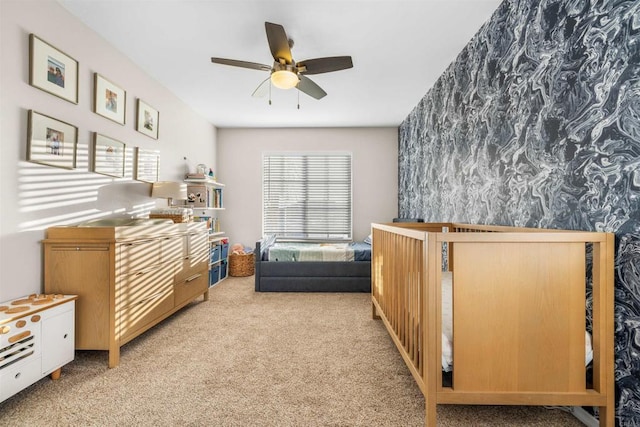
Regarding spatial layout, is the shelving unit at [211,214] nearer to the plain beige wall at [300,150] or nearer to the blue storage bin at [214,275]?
the blue storage bin at [214,275]

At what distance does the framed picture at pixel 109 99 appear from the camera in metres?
2.33

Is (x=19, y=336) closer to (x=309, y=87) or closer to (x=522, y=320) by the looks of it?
(x=522, y=320)

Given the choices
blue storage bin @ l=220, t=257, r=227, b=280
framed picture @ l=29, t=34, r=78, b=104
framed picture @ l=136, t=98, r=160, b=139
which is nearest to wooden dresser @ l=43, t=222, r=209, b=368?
framed picture @ l=29, t=34, r=78, b=104

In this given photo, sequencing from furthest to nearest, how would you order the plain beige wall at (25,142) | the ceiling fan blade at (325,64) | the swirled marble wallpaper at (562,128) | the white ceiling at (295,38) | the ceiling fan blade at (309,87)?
the ceiling fan blade at (309,87)
the ceiling fan blade at (325,64)
the white ceiling at (295,38)
the plain beige wall at (25,142)
the swirled marble wallpaper at (562,128)

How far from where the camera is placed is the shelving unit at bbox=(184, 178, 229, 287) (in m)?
3.75

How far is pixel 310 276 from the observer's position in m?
3.66

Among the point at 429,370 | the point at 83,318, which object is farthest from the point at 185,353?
the point at 429,370

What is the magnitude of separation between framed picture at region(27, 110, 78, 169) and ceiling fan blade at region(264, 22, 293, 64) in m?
1.48

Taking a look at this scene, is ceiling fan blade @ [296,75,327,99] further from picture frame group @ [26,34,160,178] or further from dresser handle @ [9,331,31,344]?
dresser handle @ [9,331,31,344]

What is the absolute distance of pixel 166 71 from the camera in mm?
2971

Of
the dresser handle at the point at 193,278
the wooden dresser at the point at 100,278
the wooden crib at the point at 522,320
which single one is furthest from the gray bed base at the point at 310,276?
the wooden crib at the point at 522,320

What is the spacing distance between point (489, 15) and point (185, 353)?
10.2 feet

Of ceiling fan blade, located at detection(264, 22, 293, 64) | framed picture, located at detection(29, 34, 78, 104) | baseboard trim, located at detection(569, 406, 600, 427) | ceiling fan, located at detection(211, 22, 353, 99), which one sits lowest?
baseboard trim, located at detection(569, 406, 600, 427)

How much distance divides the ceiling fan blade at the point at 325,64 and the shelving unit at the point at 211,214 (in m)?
2.13
